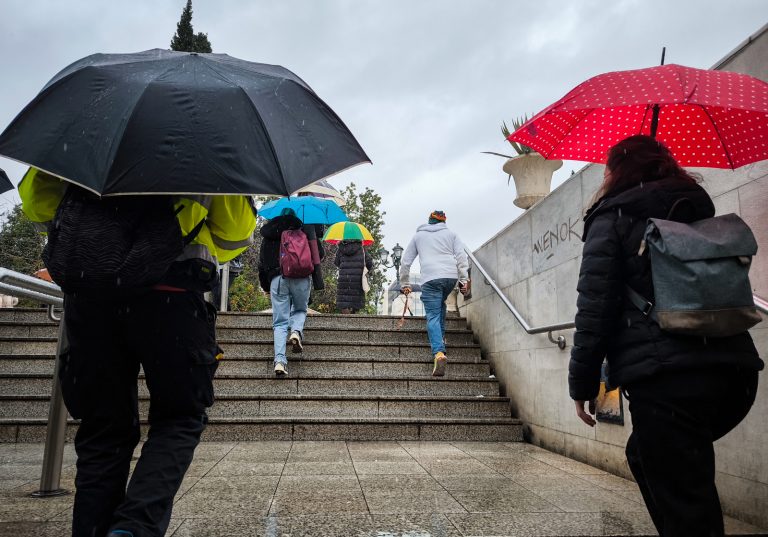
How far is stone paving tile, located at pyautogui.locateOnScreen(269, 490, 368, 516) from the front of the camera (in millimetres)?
2988

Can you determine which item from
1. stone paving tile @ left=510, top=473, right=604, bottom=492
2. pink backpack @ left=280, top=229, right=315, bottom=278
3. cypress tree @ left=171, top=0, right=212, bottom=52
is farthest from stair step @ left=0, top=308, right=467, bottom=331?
cypress tree @ left=171, top=0, right=212, bottom=52

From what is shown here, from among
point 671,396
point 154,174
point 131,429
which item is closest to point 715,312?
point 671,396

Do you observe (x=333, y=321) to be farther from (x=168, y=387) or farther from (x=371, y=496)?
(x=168, y=387)

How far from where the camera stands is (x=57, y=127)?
1.84 m

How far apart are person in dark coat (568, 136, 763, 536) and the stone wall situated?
0.24 m

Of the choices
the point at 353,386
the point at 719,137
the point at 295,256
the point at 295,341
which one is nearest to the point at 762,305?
the point at 719,137

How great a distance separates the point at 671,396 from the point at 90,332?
1.84 metres

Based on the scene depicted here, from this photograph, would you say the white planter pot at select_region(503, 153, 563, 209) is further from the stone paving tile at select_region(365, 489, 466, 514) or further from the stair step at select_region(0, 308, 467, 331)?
the stone paving tile at select_region(365, 489, 466, 514)

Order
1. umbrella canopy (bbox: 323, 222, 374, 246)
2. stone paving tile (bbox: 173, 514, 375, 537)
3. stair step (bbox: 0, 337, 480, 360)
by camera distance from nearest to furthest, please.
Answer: stone paving tile (bbox: 173, 514, 375, 537) < stair step (bbox: 0, 337, 480, 360) < umbrella canopy (bbox: 323, 222, 374, 246)

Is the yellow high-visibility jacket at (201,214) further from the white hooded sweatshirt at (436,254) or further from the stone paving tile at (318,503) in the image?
the white hooded sweatshirt at (436,254)

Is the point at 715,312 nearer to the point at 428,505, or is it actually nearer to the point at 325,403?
the point at 428,505

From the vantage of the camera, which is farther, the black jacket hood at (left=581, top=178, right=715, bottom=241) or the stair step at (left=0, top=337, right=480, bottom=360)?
the stair step at (left=0, top=337, right=480, bottom=360)

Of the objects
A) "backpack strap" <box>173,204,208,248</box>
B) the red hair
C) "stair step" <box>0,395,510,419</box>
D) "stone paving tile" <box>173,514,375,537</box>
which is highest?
the red hair

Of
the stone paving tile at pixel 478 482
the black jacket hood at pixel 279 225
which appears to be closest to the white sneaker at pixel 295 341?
the black jacket hood at pixel 279 225
